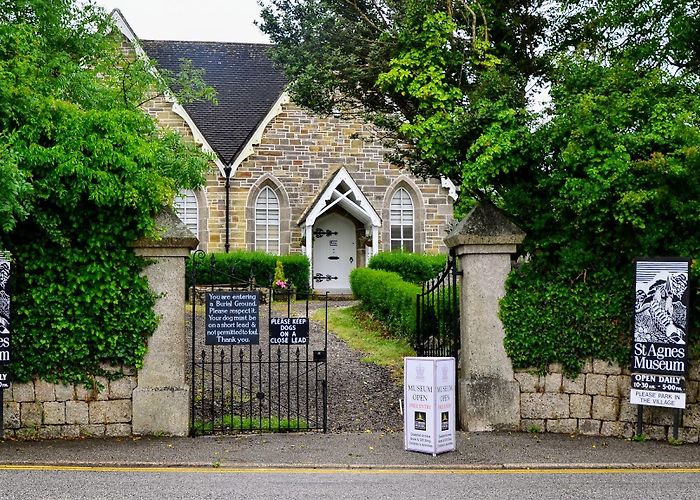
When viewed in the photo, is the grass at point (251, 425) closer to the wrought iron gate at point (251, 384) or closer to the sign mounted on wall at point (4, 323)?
the wrought iron gate at point (251, 384)

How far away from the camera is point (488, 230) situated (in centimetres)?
1040

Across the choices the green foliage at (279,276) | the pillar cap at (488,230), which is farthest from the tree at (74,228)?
the green foliage at (279,276)

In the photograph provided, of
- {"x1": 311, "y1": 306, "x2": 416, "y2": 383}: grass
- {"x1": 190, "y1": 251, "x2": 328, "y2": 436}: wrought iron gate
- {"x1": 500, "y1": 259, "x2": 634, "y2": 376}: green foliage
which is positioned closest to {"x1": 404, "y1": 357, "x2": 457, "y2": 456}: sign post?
{"x1": 190, "y1": 251, "x2": 328, "y2": 436}: wrought iron gate

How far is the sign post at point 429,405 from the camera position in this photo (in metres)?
9.18

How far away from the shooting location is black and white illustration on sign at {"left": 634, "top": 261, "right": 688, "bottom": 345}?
9.55m

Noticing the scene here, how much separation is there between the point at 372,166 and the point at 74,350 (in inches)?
743

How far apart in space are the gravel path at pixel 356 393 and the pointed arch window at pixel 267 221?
31.8ft

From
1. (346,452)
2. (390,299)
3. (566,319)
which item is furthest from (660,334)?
(390,299)

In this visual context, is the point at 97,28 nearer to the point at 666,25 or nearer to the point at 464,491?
the point at 666,25

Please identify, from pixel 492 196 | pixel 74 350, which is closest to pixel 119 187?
pixel 74 350

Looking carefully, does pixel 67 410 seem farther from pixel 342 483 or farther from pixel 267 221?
pixel 267 221

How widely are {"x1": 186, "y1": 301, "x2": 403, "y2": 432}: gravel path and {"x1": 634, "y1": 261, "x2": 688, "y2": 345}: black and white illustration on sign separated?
339 cm

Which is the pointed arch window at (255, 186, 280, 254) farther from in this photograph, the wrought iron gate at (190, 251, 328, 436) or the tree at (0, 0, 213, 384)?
the tree at (0, 0, 213, 384)

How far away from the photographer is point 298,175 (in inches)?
1078
